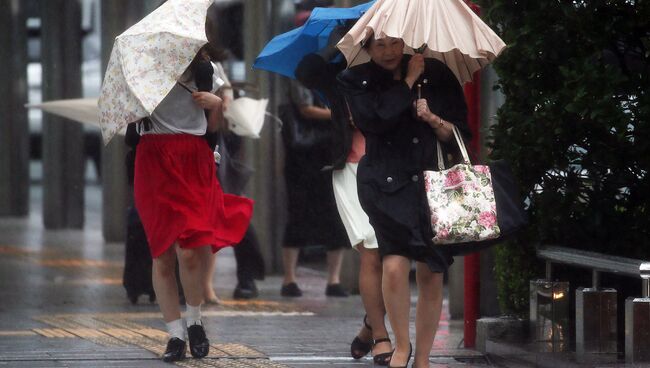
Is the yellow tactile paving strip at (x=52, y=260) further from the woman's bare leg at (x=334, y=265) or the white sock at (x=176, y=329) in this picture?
the white sock at (x=176, y=329)

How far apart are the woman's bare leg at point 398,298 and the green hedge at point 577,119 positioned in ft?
2.73

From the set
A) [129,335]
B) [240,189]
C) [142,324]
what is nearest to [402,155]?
[129,335]

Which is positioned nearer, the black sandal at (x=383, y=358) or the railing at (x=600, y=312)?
the railing at (x=600, y=312)

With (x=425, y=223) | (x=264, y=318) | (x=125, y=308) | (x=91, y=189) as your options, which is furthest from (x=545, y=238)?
(x=91, y=189)

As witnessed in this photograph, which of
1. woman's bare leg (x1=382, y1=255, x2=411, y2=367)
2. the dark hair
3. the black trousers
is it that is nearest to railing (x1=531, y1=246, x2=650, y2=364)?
woman's bare leg (x1=382, y1=255, x2=411, y2=367)

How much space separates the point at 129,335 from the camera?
318 inches

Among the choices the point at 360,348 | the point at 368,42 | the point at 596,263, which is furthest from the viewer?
the point at 360,348

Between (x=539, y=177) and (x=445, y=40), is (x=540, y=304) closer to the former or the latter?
(x=539, y=177)

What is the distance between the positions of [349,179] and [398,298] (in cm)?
112

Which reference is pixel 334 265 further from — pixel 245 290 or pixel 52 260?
pixel 52 260

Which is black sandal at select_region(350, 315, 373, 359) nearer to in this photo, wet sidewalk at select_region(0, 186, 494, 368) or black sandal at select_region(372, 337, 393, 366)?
wet sidewalk at select_region(0, 186, 494, 368)

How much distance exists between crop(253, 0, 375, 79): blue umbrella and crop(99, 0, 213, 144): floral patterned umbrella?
0.64 m

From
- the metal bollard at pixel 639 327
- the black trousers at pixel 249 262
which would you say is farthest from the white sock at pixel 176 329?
the black trousers at pixel 249 262

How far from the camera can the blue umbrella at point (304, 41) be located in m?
7.48
